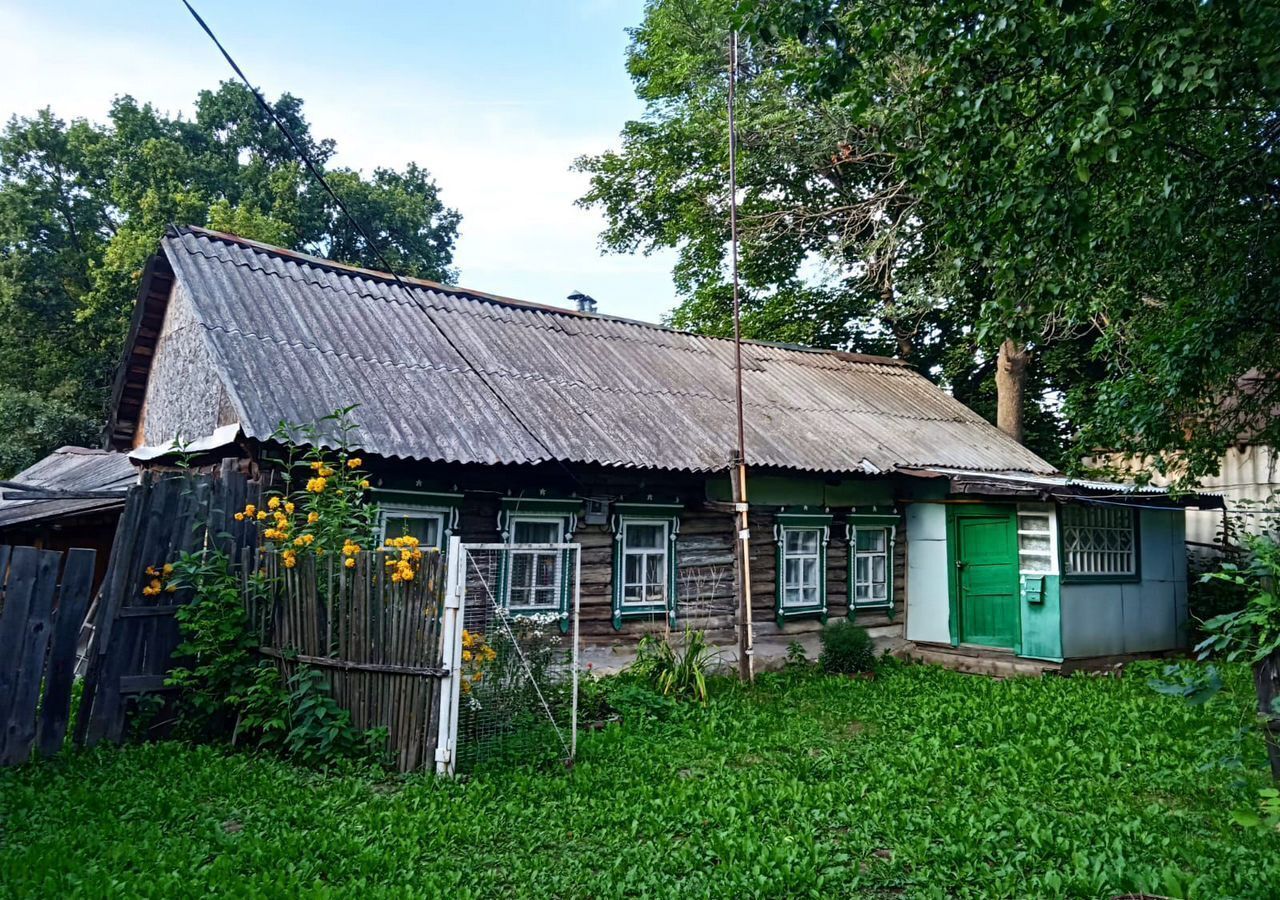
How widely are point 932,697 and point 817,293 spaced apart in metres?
14.3

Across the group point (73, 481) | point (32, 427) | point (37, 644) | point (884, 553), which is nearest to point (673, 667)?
point (884, 553)

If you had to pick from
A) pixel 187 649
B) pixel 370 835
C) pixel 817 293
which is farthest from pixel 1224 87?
pixel 817 293

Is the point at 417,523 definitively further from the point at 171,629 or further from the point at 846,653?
the point at 846,653

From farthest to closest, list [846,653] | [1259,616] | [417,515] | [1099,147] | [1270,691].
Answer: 1. [846,653]
2. [417,515]
3. [1099,147]
4. [1270,691]
5. [1259,616]

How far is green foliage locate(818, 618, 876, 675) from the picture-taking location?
1170 centimetres

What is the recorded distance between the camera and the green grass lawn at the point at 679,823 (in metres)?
4.50

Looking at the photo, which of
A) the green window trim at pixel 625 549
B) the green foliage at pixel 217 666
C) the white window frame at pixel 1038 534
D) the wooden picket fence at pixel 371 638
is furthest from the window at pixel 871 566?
the green foliage at pixel 217 666

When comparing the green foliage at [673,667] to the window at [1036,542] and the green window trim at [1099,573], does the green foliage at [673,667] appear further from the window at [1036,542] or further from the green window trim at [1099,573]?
the green window trim at [1099,573]

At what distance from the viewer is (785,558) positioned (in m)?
12.2

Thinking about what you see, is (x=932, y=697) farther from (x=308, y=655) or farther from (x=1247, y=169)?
(x=308, y=655)

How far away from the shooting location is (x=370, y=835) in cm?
503

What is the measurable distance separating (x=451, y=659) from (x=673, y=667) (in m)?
4.09

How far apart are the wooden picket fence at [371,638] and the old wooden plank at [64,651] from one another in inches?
50.7

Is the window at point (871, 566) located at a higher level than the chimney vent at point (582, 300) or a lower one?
lower
